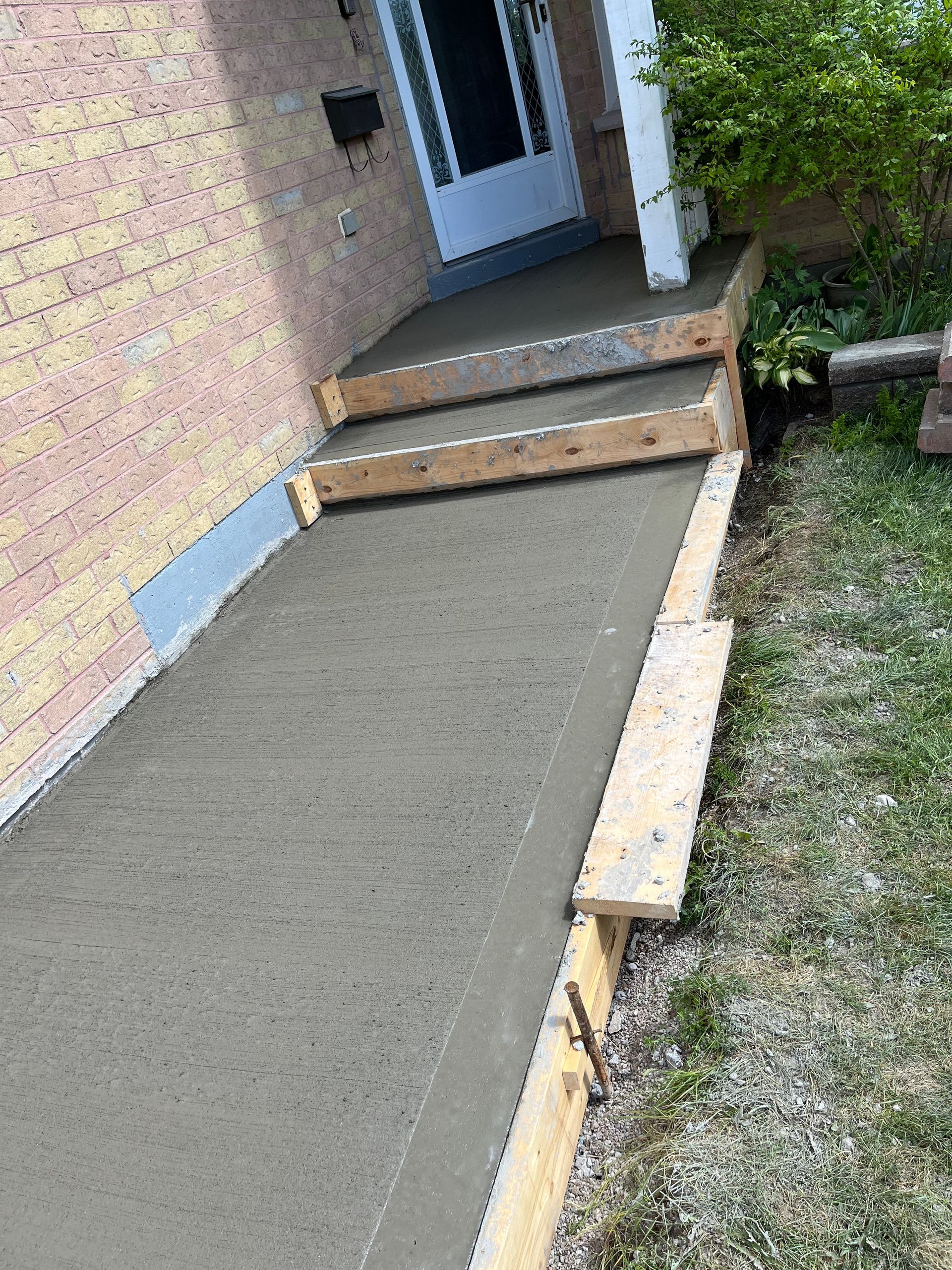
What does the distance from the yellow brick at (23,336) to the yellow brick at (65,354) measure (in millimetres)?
35

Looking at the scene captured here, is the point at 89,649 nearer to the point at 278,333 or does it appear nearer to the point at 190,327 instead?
the point at 190,327

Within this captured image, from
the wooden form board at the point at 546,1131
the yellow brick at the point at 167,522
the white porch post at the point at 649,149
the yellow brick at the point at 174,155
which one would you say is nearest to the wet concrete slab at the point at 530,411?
the white porch post at the point at 649,149

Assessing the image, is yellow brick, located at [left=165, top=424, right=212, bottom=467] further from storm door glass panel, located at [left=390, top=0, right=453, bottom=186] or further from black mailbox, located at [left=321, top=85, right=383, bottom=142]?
storm door glass panel, located at [left=390, top=0, right=453, bottom=186]

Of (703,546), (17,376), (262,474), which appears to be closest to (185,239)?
(262,474)

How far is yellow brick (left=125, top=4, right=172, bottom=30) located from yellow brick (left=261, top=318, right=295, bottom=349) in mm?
1144

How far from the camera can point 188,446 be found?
3543 millimetres

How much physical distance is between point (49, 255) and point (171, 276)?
0.58 metres

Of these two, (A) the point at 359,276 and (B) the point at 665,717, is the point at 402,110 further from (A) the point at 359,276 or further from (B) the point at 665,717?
(B) the point at 665,717

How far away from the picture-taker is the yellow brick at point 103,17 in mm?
3129

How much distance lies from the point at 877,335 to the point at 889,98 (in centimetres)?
96

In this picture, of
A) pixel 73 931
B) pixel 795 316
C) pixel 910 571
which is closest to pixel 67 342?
pixel 73 931

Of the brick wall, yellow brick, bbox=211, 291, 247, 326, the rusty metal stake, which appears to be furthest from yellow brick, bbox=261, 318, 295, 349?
the rusty metal stake

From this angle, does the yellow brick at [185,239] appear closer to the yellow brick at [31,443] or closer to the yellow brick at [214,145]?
the yellow brick at [214,145]

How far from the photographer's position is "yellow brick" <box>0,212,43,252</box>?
2795 millimetres
